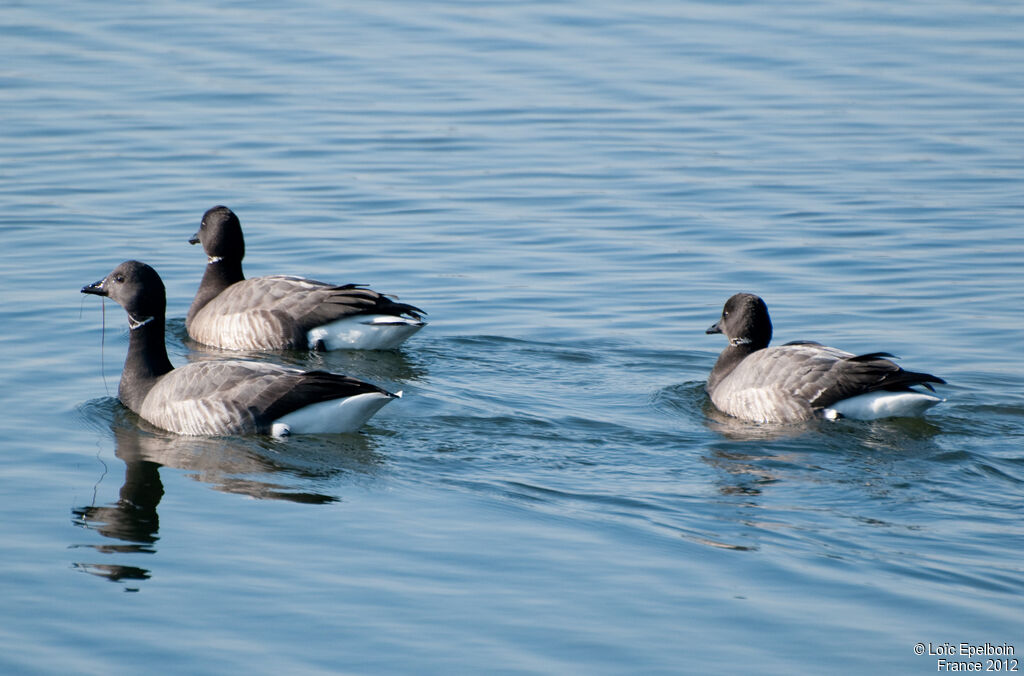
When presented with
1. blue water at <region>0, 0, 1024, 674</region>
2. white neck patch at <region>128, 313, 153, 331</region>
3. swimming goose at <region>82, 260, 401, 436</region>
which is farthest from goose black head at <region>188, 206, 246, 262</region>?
swimming goose at <region>82, 260, 401, 436</region>

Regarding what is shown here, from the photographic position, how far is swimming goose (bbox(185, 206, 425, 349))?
45.3 feet

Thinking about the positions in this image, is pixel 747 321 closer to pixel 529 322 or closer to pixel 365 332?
pixel 529 322

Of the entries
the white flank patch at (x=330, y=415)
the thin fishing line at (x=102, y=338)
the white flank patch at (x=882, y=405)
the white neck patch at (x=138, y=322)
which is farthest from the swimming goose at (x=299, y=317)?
the white flank patch at (x=882, y=405)

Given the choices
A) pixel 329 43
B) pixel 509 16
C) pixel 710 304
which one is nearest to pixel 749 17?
pixel 509 16

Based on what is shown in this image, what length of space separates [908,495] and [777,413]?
2104 millimetres

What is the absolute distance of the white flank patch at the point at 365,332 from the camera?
45.1 feet

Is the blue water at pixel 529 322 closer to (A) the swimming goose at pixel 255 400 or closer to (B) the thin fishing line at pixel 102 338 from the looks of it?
(B) the thin fishing line at pixel 102 338

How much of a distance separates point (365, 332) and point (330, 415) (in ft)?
9.59

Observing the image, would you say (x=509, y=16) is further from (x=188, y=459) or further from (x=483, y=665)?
(x=483, y=665)

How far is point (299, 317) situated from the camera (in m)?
14.1

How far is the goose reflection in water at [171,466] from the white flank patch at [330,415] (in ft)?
0.48

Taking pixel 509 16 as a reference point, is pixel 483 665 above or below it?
below

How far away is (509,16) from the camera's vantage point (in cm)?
2916

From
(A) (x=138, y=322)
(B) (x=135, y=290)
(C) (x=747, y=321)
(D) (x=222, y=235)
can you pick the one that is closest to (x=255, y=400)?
(A) (x=138, y=322)
